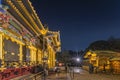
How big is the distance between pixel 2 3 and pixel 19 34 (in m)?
7.76

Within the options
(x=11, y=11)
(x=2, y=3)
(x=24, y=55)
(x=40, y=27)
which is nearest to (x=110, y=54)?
(x=40, y=27)

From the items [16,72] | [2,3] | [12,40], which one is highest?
[2,3]

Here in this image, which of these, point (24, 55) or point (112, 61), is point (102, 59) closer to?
point (112, 61)

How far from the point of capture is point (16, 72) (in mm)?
25172

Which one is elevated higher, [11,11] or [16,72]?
[11,11]

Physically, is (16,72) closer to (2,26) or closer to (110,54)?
(2,26)

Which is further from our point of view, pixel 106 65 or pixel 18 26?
pixel 106 65

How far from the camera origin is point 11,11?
22.1 m

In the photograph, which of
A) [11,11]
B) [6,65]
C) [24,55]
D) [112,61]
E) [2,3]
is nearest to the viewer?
[2,3]

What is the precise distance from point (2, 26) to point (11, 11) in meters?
3.62

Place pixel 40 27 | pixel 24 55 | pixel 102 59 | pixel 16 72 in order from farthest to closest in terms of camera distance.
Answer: pixel 102 59, pixel 40 27, pixel 24 55, pixel 16 72

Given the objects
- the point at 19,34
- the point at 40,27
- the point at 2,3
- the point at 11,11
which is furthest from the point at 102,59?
the point at 2,3

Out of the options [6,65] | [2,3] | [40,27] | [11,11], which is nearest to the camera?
[2,3]

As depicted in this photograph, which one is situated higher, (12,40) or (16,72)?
(12,40)
